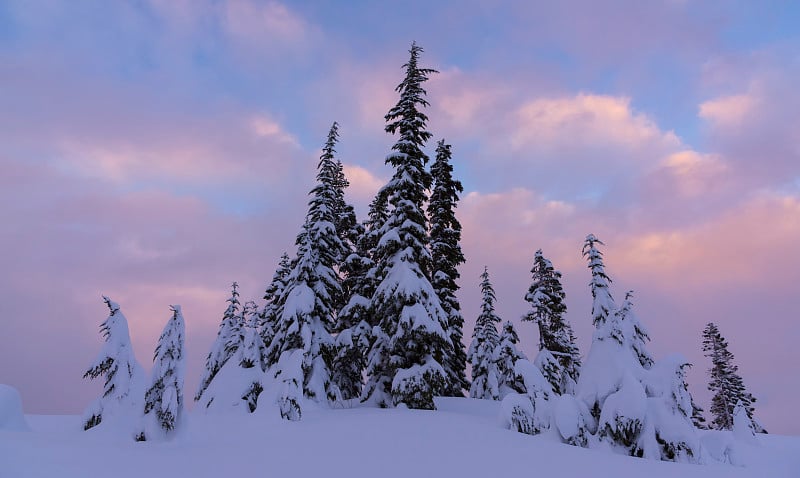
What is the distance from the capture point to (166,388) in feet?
36.3

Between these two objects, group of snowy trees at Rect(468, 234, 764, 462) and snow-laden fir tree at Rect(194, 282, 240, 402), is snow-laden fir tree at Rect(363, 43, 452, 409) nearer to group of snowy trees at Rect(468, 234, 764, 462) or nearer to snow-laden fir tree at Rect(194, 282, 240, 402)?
group of snowy trees at Rect(468, 234, 764, 462)

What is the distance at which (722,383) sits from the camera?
4628 cm

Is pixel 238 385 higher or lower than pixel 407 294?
lower

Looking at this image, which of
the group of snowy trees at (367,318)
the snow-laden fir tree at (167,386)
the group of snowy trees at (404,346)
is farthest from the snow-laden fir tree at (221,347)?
the snow-laden fir tree at (167,386)

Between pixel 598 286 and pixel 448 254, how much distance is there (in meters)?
10.6

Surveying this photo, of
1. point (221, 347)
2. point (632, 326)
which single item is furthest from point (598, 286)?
point (221, 347)

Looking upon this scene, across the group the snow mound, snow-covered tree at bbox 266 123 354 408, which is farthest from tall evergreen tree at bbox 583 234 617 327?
the snow mound

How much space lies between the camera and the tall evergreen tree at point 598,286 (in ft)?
66.2

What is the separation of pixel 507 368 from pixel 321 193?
16.9 m

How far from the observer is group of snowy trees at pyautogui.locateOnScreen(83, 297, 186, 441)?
424 inches

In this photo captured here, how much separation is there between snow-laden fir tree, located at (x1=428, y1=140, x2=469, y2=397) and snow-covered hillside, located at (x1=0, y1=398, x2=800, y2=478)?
15305 mm

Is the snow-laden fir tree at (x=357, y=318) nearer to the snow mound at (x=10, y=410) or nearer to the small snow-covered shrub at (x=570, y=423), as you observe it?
the small snow-covered shrub at (x=570, y=423)

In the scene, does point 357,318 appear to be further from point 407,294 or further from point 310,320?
point 407,294

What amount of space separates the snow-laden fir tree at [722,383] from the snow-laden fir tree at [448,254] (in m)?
32.2
